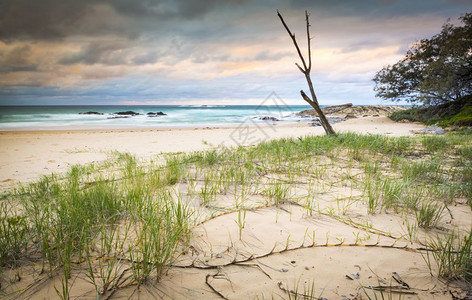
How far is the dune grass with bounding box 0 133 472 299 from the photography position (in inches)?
62.5

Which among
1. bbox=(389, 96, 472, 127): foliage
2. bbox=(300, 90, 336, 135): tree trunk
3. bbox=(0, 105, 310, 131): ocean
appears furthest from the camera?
bbox=(0, 105, 310, 131): ocean

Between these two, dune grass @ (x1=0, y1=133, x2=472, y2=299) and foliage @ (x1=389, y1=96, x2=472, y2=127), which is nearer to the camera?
dune grass @ (x1=0, y1=133, x2=472, y2=299)

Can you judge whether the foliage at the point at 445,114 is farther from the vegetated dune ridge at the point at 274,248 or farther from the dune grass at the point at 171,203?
the vegetated dune ridge at the point at 274,248

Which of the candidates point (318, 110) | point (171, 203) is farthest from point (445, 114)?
point (171, 203)

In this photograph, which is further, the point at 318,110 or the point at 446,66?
the point at 446,66

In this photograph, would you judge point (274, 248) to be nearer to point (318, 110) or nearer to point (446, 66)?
point (318, 110)

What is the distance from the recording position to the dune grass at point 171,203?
159 centimetres

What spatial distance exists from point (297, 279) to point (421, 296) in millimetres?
668

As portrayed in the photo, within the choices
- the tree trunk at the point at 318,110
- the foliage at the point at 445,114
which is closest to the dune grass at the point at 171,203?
the tree trunk at the point at 318,110

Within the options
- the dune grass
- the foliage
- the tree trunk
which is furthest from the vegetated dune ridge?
the foliage

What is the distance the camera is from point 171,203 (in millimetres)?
2107

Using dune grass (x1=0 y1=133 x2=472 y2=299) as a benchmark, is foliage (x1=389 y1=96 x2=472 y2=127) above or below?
above

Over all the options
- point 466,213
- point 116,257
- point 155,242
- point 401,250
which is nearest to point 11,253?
point 116,257

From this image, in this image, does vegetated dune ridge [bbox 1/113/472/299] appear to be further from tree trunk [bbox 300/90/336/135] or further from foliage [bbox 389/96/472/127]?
foliage [bbox 389/96/472/127]
